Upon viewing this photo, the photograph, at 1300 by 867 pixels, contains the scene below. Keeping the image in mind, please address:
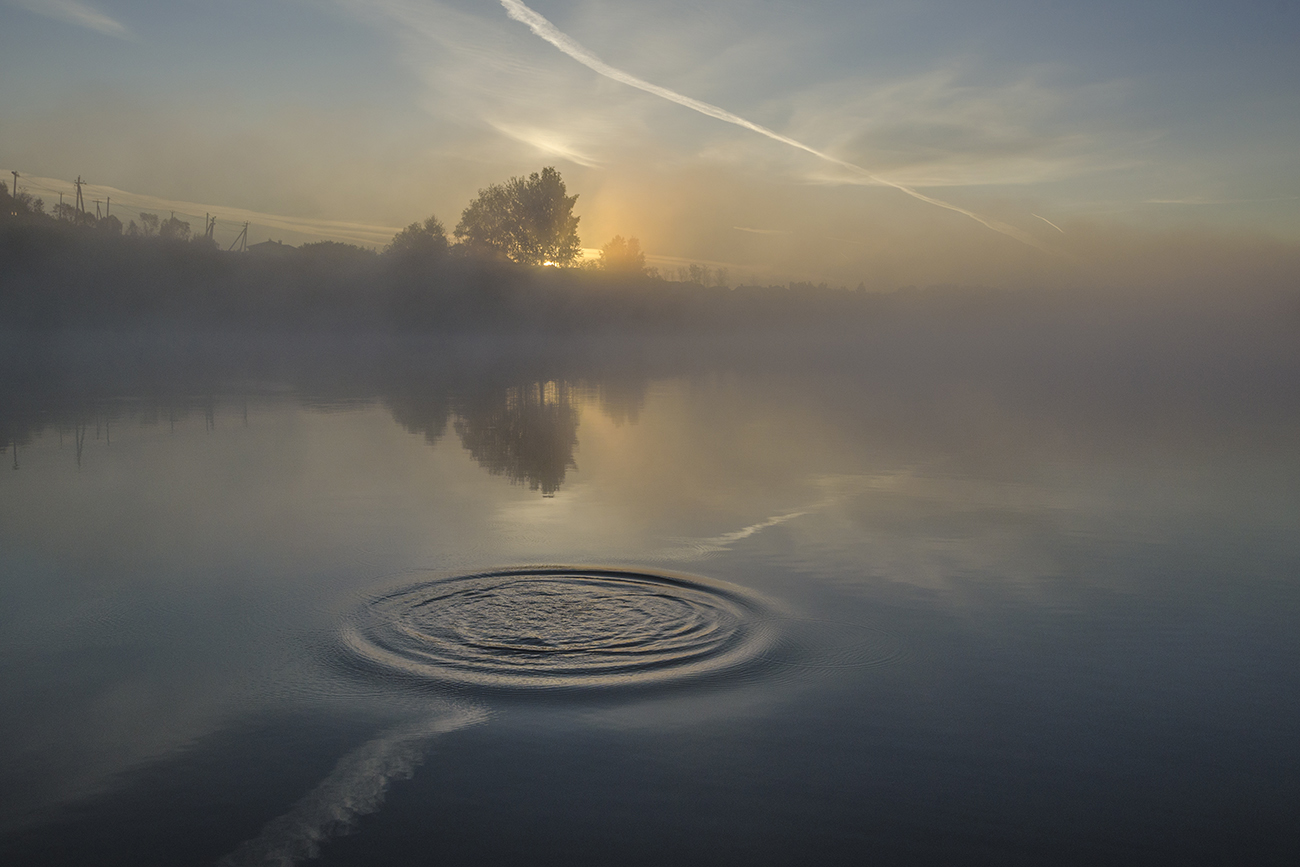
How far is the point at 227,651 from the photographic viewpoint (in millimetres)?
9641

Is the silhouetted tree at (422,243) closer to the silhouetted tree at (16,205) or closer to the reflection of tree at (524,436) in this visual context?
the silhouetted tree at (16,205)

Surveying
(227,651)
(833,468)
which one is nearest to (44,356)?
(833,468)

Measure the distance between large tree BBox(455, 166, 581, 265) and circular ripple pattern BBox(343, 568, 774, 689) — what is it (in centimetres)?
12634

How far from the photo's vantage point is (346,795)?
677cm

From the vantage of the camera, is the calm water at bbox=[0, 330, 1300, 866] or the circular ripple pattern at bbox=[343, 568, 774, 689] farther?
the circular ripple pattern at bbox=[343, 568, 774, 689]

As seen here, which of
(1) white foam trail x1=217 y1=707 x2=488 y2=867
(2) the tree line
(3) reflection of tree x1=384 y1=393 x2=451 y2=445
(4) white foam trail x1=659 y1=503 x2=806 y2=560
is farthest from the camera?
(2) the tree line

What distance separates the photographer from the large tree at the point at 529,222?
133125 mm

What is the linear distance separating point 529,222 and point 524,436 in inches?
4398

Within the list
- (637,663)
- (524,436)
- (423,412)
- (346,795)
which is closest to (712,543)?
(637,663)

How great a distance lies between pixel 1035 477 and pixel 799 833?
18.3 m

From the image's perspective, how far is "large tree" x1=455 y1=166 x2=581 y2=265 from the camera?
133m

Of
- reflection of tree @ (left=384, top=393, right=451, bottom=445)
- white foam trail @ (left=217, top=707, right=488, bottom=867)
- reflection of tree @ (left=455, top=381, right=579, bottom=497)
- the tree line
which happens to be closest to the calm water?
white foam trail @ (left=217, top=707, right=488, bottom=867)

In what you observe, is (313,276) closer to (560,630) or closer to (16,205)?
(16,205)

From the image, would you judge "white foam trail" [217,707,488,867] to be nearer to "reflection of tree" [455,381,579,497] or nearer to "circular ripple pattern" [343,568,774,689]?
"circular ripple pattern" [343,568,774,689]
